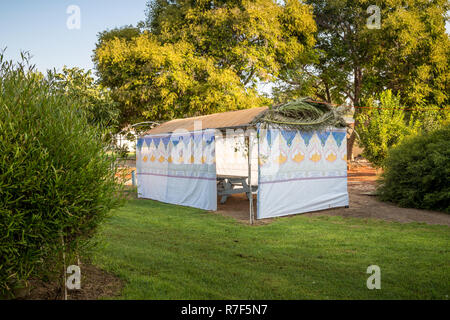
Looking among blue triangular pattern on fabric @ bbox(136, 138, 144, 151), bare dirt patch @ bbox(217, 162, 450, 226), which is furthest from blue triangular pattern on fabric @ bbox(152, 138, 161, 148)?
bare dirt patch @ bbox(217, 162, 450, 226)

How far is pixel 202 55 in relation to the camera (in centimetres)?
2109

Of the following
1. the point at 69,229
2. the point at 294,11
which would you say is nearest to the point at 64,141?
the point at 69,229

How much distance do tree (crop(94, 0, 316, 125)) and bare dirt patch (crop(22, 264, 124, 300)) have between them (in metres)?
13.9

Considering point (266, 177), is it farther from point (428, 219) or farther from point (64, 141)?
point (64, 141)

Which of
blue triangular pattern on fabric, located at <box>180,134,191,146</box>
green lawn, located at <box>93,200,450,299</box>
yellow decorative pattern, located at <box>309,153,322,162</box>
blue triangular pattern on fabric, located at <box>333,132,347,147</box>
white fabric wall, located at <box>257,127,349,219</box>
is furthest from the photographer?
blue triangular pattern on fabric, located at <box>180,134,191,146</box>

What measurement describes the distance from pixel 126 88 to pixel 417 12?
1760 centimetres

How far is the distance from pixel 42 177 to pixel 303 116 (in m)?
8.10

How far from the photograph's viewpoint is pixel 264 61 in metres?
21.4

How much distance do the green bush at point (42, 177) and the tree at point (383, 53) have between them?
18.5m

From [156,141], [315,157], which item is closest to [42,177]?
[315,157]

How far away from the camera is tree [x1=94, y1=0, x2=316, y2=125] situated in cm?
1852

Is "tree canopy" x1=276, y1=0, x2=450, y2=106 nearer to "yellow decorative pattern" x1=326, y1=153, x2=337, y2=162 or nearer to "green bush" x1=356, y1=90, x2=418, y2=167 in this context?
"green bush" x1=356, y1=90, x2=418, y2=167

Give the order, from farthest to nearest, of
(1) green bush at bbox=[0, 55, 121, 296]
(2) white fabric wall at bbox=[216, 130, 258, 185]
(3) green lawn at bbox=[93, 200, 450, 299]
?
(2) white fabric wall at bbox=[216, 130, 258, 185] → (3) green lawn at bbox=[93, 200, 450, 299] → (1) green bush at bbox=[0, 55, 121, 296]

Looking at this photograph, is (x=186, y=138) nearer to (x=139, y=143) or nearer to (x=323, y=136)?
(x=139, y=143)
